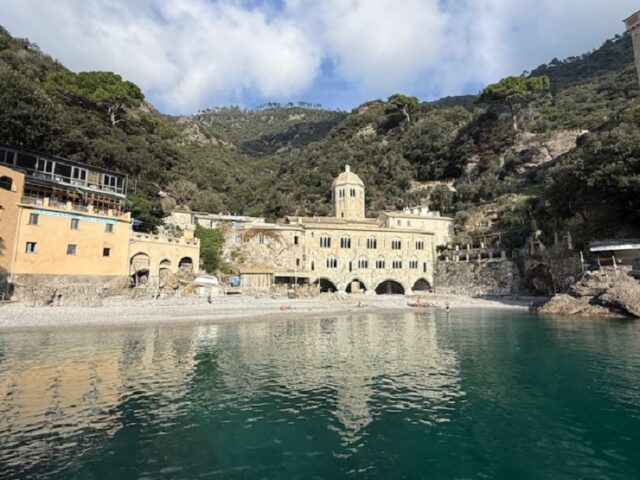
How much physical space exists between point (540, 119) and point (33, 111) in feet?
252

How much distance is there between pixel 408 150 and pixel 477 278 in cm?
4427

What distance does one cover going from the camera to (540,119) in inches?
2717

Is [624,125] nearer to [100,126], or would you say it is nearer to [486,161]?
[486,161]

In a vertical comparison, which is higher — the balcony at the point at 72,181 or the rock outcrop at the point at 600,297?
the balcony at the point at 72,181

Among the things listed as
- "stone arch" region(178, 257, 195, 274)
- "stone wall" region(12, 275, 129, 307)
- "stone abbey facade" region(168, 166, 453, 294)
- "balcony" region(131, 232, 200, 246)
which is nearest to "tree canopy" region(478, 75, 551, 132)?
"stone abbey facade" region(168, 166, 453, 294)

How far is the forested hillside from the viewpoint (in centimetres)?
3356

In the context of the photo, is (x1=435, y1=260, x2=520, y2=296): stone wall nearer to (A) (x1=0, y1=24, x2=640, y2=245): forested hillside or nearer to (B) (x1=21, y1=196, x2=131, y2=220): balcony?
(A) (x1=0, y1=24, x2=640, y2=245): forested hillside

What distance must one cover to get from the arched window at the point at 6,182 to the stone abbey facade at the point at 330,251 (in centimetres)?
1646

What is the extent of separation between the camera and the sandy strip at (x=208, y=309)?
23.2 meters

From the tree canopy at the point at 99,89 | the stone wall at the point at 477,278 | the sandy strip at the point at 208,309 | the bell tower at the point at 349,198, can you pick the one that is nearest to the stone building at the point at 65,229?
the sandy strip at the point at 208,309

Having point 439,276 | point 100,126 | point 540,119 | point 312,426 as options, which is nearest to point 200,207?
point 100,126

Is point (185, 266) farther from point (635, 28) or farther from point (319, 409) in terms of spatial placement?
point (635, 28)

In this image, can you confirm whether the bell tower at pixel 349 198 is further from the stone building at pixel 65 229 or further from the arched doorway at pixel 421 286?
the stone building at pixel 65 229

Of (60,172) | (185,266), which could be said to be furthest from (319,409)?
(60,172)
